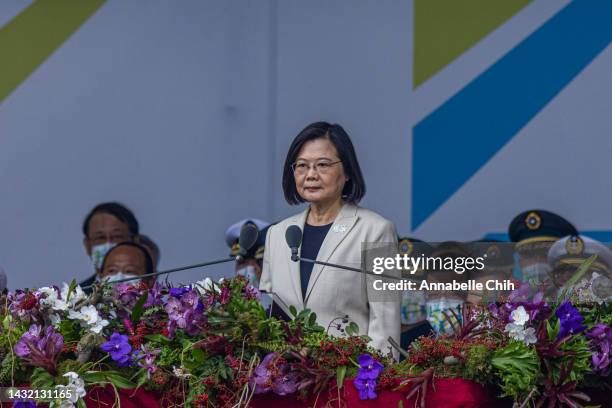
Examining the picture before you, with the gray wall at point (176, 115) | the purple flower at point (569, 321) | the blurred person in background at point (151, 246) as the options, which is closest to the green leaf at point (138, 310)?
the purple flower at point (569, 321)

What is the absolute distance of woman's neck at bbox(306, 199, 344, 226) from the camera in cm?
420

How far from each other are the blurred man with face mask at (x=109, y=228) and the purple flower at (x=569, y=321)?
3.55 m

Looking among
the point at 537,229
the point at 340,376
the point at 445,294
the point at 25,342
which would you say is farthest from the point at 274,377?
the point at 537,229

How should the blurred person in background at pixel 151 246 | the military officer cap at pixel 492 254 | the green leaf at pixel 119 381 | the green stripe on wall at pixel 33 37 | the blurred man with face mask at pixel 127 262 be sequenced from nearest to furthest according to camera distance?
the green leaf at pixel 119 381, the military officer cap at pixel 492 254, the blurred man with face mask at pixel 127 262, the blurred person in background at pixel 151 246, the green stripe on wall at pixel 33 37

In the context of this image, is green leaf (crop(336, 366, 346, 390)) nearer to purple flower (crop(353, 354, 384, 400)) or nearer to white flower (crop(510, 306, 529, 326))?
purple flower (crop(353, 354, 384, 400))

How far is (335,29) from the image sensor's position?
6.54 metres

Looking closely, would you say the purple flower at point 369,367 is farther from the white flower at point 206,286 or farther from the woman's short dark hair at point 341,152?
the woman's short dark hair at point 341,152

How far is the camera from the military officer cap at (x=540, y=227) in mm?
5477

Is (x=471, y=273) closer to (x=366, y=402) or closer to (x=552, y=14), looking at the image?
(x=366, y=402)

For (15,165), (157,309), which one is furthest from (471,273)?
(15,165)

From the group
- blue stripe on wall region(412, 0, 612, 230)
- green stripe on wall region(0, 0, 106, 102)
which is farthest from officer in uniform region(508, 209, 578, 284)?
green stripe on wall region(0, 0, 106, 102)

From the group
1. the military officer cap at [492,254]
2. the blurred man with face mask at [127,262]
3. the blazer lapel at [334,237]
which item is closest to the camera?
the military officer cap at [492,254]

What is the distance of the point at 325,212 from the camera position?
4207 millimetres

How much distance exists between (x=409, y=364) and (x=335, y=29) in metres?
3.44
